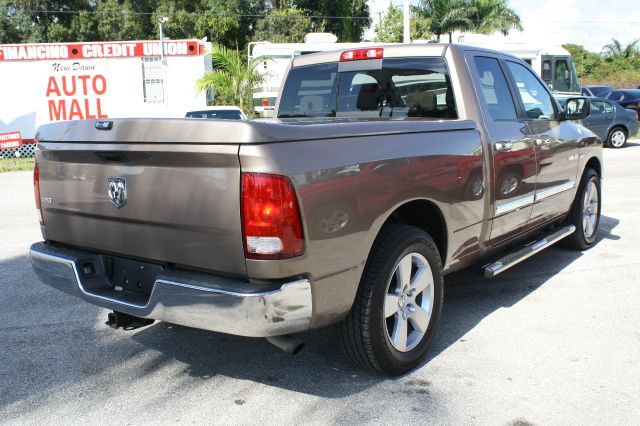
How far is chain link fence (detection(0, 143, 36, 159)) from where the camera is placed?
18.8 m

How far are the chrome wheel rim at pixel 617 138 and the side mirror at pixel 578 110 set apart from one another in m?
14.0

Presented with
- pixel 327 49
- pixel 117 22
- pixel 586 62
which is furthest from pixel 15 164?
pixel 586 62

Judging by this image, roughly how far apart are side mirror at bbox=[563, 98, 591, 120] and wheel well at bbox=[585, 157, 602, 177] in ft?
2.14

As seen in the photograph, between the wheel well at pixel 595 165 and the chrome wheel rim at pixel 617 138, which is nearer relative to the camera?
the wheel well at pixel 595 165

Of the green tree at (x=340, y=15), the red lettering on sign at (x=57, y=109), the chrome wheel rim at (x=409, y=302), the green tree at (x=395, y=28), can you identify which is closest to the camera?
the chrome wheel rim at (x=409, y=302)

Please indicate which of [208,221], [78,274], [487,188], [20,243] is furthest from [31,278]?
[487,188]

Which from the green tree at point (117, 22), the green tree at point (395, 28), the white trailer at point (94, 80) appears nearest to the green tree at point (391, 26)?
the green tree at point (395, 28)

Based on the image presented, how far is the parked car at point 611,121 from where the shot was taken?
1806 centimetres

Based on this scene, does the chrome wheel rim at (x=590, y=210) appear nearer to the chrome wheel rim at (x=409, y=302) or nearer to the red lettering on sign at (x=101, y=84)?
the chrome wheel rim at (x=409, y=302)

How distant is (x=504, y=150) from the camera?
438cm

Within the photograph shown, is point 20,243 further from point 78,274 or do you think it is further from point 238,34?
point 238,34

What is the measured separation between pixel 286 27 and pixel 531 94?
3418 cm

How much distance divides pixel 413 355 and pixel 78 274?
1.94m

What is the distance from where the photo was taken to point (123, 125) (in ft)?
10.4
